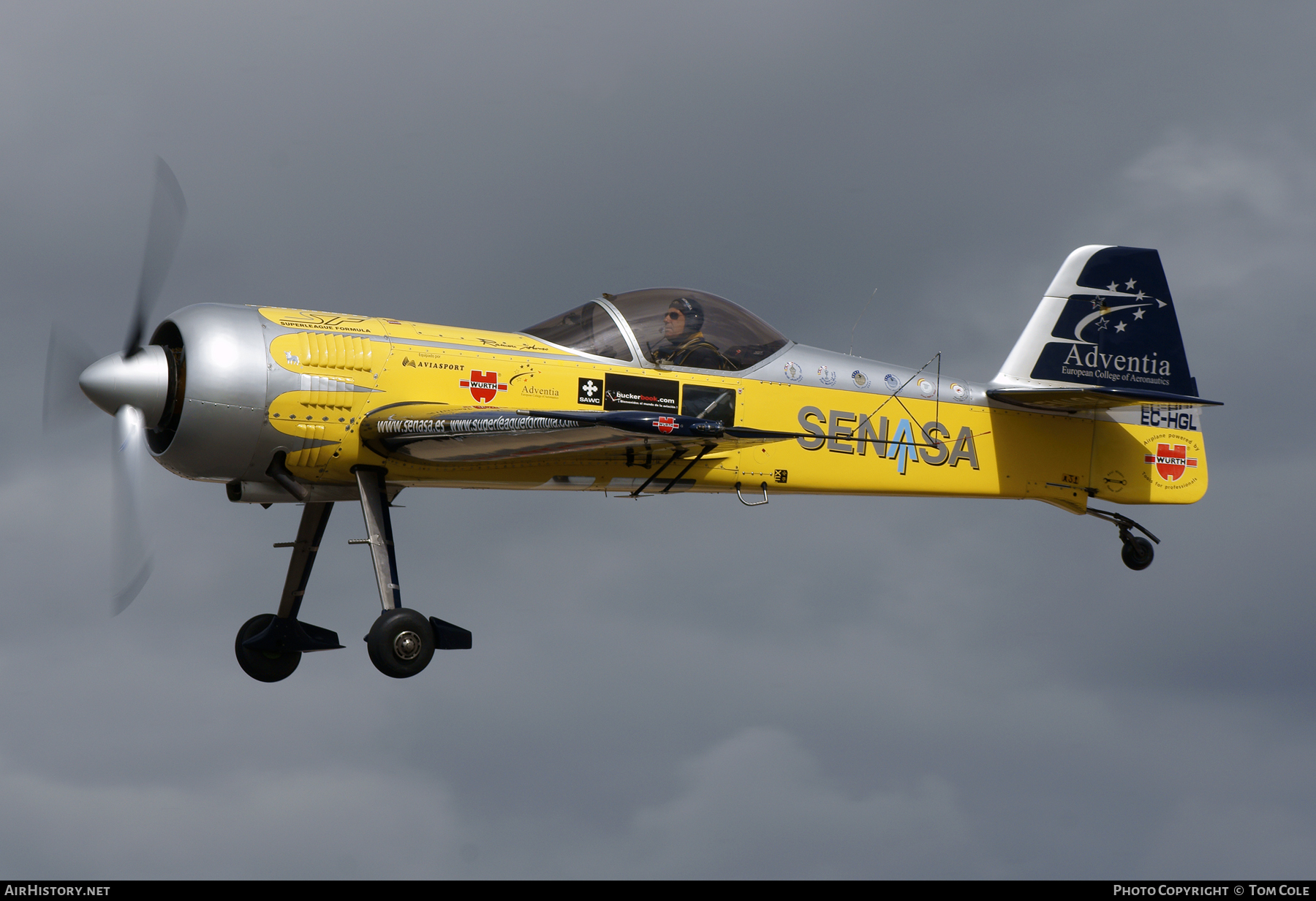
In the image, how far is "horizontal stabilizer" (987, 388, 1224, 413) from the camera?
15.8 m

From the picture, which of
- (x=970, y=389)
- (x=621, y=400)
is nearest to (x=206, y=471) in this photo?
(x=621, y=400)

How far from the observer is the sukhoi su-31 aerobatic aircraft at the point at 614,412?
40.0ft

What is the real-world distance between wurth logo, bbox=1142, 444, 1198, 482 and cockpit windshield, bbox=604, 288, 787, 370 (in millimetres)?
5324

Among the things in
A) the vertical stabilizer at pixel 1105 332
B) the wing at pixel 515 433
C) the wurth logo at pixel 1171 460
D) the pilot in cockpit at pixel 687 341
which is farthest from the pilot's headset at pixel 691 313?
the wurth logo at pixel 1171 460

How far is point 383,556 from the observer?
1270 centimetres

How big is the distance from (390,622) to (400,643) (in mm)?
200

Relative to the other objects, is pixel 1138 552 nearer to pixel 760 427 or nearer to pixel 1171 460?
pixel 1171 460

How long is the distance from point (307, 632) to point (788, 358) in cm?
565

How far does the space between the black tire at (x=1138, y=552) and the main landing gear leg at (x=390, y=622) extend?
8847mm

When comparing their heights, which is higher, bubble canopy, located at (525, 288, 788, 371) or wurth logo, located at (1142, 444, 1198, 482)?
bubble canopy, located at (525, 288, 788, 371)

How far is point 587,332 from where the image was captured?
13.9m

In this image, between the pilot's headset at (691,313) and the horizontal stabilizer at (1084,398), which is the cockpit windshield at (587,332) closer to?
the pilot's headset at (691,313)

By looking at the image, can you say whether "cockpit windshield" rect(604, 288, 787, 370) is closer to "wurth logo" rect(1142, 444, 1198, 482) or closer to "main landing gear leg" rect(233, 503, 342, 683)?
"main landing gear leg" rect(233, 503, 342, 683)

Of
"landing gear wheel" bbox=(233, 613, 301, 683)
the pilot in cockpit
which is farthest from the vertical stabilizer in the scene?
"landing gear wheel" bbox=(233, 613, 301, 683)
